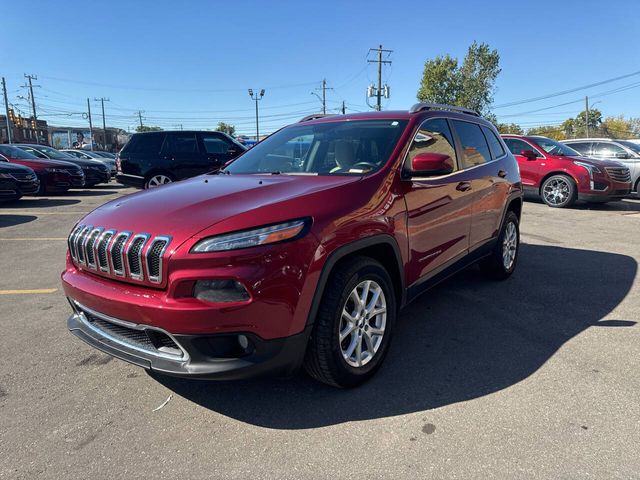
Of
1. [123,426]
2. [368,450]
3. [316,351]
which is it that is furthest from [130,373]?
[368,450]

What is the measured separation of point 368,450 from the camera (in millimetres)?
2242

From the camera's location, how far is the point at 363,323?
2766 millimetres

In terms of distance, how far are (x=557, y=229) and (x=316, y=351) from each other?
290 inches

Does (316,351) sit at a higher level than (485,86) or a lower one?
lower

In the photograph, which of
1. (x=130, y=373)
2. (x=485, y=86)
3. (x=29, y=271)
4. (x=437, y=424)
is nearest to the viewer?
(x=437, y=424)

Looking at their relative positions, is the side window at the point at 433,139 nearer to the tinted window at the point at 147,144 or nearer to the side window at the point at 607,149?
the tinted window at the point at 147,144

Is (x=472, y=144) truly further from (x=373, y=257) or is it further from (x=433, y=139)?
(x=373, y=257)

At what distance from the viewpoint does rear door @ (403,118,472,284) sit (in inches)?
125

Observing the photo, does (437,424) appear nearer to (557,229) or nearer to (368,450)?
(368,450)

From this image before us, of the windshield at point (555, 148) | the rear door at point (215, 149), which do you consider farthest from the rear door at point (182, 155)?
the windshield at point (555, 148)

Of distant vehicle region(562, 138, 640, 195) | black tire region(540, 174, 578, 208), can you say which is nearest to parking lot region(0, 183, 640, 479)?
black tire region(540, 174, 578, 208)

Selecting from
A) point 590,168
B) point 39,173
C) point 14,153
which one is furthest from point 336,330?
point 14,153

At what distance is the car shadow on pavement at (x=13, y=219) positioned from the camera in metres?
8.91

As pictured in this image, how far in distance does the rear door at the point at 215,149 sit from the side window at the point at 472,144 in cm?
819
